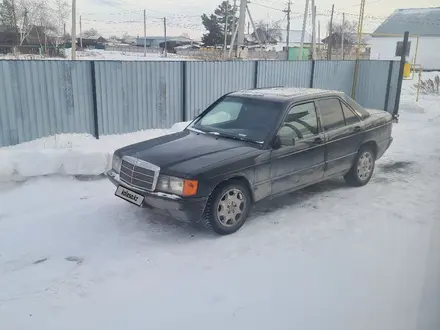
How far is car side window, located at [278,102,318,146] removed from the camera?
195 inches

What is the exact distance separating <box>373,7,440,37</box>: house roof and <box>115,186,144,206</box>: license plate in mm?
46887

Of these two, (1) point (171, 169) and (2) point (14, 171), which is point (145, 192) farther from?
(2) point (14, 171)

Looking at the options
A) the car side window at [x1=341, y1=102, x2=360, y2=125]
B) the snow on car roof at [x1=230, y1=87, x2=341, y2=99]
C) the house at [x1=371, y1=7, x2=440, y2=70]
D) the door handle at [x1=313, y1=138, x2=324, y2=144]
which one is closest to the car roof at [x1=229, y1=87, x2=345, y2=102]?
the snow on car roof at [x1=230, y1=87, x2=341, y2=99]

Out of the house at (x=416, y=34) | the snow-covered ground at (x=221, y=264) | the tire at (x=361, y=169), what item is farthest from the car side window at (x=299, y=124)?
the house at (x=416, y=34)

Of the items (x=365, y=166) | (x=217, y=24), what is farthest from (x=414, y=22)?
(x=365, y=166)

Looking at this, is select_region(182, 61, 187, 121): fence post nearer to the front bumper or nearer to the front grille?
the front grille

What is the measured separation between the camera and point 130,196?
453 centimetres

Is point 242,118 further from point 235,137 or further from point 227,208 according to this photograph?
point 227,208

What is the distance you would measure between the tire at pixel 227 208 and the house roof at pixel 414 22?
46403mm

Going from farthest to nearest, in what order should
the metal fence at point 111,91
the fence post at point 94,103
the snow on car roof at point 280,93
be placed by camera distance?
the fence post at point 94,103 → the metal fence at point 111,91 → the snow on car roof at point 280,93

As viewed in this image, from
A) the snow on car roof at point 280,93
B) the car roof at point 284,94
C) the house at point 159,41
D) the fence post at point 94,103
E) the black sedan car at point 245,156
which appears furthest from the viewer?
the house at point 159,41

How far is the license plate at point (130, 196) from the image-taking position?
14.5ft

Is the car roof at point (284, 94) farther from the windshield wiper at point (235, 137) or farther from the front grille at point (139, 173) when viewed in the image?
the front grille at point (139, 173)

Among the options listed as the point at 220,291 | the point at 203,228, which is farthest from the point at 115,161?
the point at 220,291
